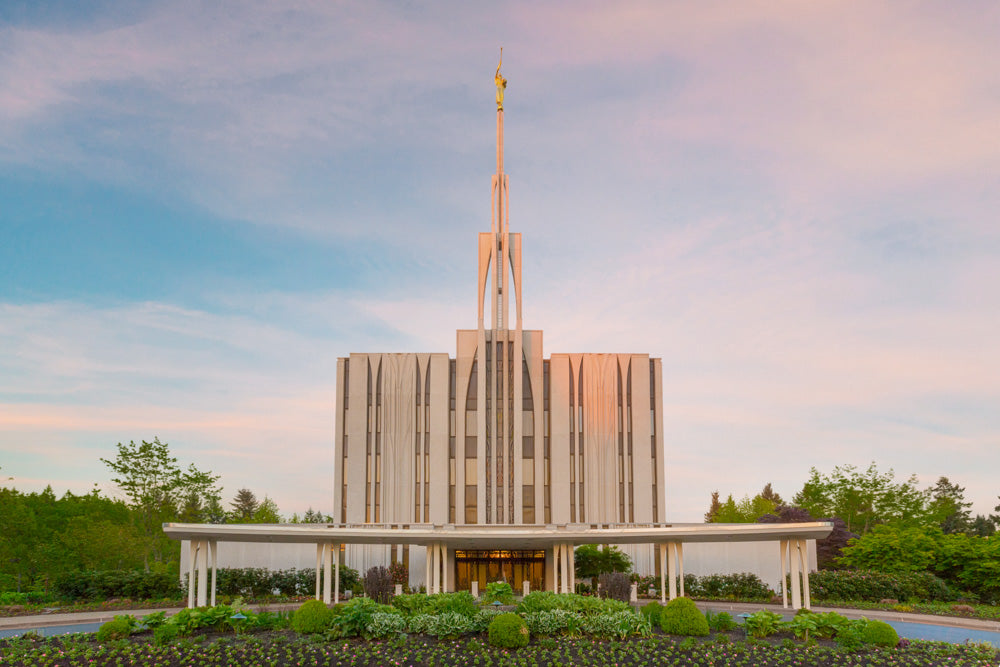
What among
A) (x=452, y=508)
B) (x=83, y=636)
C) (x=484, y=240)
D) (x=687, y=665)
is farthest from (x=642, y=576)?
(x=83, y=636)

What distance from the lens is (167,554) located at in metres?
52.1

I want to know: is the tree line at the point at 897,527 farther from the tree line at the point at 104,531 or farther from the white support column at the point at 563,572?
the tree line at the point at 104,531

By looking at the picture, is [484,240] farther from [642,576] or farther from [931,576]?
[931,576]

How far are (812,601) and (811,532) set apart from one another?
9105mm

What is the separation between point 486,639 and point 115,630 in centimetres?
782

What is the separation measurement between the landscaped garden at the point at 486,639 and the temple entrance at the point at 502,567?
18979mm

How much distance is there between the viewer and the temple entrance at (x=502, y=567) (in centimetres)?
3825

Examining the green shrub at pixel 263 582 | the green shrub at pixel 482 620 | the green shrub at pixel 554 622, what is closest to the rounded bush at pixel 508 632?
the green shrub at pixel 554 622

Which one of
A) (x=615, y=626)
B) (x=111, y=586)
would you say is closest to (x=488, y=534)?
(x=615, y=626)

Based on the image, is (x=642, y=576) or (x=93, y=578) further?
(x=642, y=576)

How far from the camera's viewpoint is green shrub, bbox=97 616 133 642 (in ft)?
58.9

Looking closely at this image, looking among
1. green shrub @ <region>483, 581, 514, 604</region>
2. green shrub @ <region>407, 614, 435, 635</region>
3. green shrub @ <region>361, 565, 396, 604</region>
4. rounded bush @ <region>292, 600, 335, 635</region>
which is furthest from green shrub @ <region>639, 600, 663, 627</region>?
green shrub @ <region>361, 565, 396, 604</region>

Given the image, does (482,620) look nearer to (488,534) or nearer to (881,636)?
(881,636)

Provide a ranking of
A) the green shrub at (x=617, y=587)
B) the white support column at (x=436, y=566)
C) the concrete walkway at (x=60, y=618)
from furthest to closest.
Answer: the white support column at (x=436, y=566)
the green shrub at (x=617, y=587)
the concrete walkway at (x=60, y=618)
